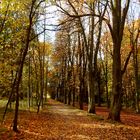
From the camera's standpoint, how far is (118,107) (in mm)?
20859

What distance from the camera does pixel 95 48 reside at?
3562 cm

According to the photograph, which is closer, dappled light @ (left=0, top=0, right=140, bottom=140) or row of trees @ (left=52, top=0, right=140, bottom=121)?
dappled light @ (left=0, top=0, right=140, bottom=140)

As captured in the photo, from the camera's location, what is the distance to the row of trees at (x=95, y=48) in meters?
21.1

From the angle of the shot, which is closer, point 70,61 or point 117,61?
point 117,61

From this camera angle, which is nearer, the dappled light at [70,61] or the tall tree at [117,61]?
the dappled light at [70,61]

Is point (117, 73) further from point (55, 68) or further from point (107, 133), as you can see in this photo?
point (55, 68)

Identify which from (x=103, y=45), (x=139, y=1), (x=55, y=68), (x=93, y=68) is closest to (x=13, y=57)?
(x=93, y=68)

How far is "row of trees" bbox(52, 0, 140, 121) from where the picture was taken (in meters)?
21.1

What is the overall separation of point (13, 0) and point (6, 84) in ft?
51.5

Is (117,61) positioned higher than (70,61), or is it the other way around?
(70,61)

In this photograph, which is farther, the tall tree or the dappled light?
the tall tree

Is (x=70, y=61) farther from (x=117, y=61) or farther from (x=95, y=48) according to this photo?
(x=117, y=61)

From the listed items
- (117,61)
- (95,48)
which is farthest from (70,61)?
(117,61)

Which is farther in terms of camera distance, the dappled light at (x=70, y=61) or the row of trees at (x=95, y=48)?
the row of trees at (x=95, y=48)
